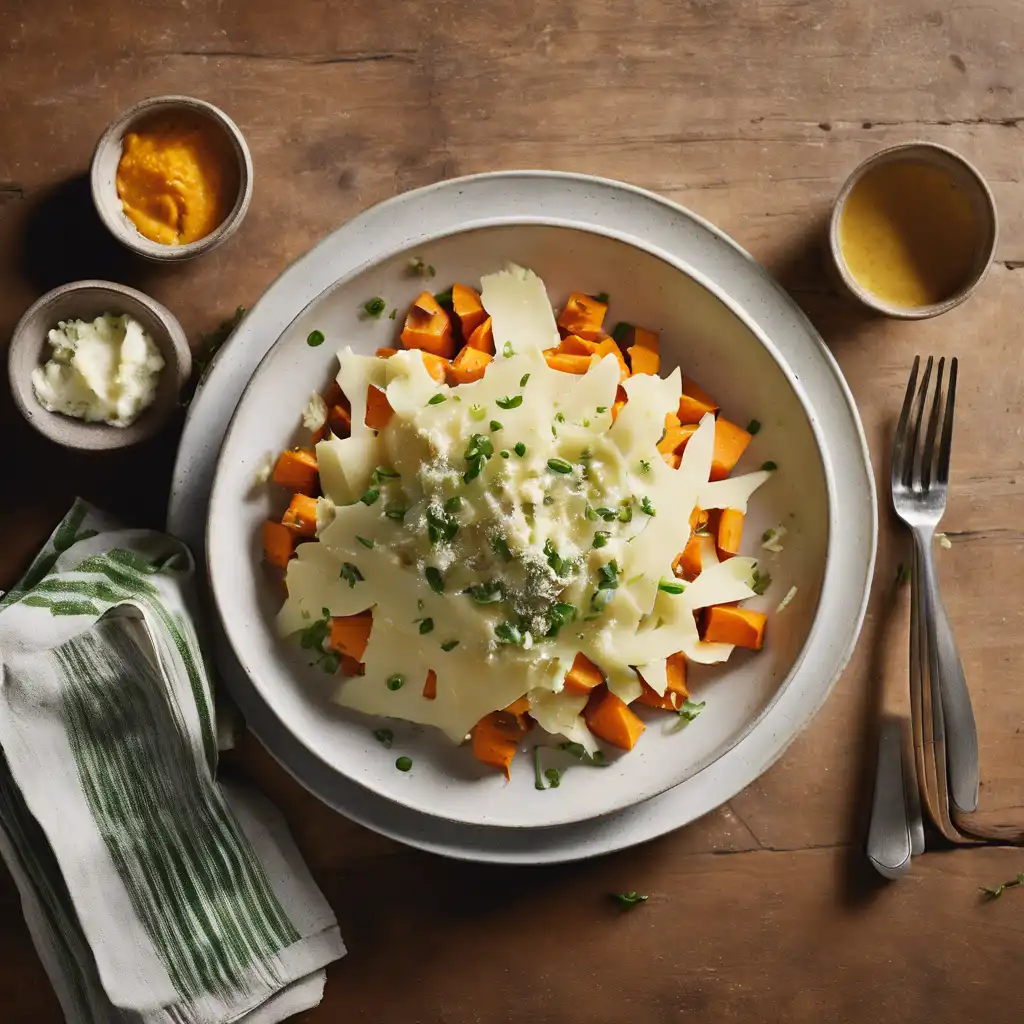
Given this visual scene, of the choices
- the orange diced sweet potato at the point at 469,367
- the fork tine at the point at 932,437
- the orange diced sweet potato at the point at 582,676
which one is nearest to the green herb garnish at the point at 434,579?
the orange diced sweet potato at the point at 582,676

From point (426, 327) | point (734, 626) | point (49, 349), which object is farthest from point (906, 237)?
point (49, 349)

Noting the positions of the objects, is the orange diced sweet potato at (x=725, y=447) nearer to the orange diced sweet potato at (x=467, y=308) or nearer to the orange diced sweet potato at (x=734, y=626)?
the orange diced sweet potato at (x=734, y=626)

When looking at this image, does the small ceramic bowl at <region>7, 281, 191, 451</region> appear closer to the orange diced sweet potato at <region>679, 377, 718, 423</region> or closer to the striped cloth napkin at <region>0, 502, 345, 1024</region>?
the striped cloth napkin at <region>0, 502, 345, 1024</region>

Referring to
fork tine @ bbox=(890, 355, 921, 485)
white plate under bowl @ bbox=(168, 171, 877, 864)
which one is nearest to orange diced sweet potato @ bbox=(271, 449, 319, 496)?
white plate under bowl @ bbox=(168, 171, 877, 864)

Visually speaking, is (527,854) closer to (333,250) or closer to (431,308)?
(431,308)

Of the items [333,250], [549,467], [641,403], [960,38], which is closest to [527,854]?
[549,467]

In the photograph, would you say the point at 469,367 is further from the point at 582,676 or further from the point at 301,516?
the point at 582,676

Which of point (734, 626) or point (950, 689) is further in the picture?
point (950, 689)

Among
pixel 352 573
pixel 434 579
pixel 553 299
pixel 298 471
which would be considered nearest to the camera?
pixel 434 579
